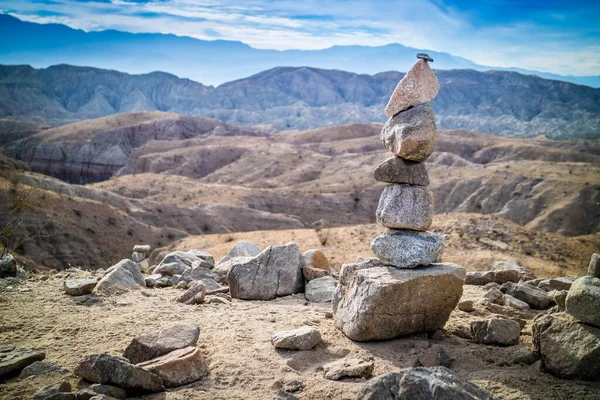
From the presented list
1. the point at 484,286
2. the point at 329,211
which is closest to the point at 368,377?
the point at 484,286

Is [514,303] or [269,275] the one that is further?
[269,275]

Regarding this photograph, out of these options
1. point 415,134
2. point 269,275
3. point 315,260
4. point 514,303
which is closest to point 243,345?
point 269,275

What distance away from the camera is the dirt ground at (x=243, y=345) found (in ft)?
18.4

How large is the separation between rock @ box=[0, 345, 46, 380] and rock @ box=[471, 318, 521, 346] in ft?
21.5

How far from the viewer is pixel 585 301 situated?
219 inches

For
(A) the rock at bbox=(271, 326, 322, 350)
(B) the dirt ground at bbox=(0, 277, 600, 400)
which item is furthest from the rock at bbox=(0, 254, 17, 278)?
(A) the rock at bbox=(271, 326, 322, 350)

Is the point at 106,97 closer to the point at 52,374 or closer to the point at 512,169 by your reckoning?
the point at 512,169

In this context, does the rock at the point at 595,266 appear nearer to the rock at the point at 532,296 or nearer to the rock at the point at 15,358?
the rock at the point at 532,296

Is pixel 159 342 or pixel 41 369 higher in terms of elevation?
pixel 159 342

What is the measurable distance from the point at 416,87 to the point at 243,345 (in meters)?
5.37

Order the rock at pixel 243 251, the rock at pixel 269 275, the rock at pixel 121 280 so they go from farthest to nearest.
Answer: the rock at pixel 243 251 < the rock at pixel 269 275 < the rock at pixel 121 280

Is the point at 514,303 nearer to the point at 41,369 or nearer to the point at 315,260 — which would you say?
the point at 315,260

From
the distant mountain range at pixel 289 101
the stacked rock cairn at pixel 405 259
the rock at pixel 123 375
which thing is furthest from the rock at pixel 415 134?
the distant mountain range at pixel 289 101

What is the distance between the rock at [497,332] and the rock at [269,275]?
4701 millimetres
